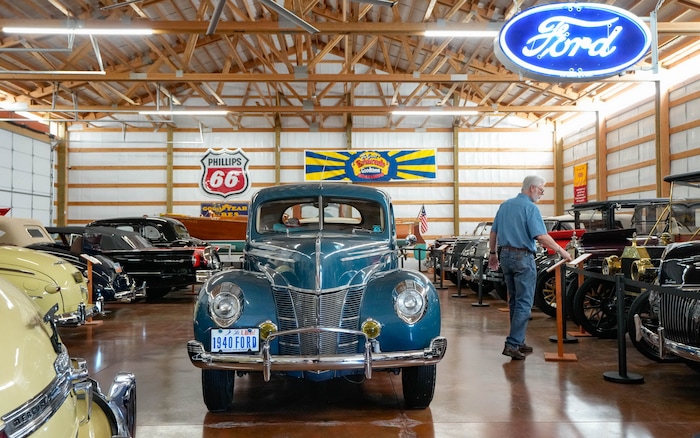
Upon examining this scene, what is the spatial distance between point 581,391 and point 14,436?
400 centimetres

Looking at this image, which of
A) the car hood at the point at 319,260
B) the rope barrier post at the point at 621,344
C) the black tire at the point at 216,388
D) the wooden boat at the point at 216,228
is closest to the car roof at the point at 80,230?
the car hood at the point at 319,260

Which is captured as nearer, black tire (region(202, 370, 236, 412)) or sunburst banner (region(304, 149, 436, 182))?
black tire (region(202, 370, 236, 412))

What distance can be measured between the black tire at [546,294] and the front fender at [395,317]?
4.37 meters

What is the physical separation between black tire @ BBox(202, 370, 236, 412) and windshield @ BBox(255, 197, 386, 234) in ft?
4.50

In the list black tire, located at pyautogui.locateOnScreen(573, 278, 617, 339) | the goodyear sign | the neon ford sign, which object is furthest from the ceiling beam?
the goodyear sign

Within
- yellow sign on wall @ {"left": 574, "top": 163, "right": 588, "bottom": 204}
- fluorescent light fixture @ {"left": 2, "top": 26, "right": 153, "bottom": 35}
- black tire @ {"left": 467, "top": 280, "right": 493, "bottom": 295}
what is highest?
fluorescent light fixture @ {"left": 2, "top": 26, "right": 153, "bottom": 35}

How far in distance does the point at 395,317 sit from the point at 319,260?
2.08 feet

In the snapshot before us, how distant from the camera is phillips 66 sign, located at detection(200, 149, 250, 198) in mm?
21875

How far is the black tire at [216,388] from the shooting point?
11.9 feet

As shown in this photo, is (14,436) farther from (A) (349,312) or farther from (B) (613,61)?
(B) (613,61)

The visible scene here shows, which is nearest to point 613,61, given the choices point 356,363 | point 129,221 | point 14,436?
point 356,363

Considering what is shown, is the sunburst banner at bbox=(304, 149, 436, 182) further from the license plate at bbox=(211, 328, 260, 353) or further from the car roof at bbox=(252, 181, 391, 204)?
the license plate at bbox=(211, 328, 260, 353)

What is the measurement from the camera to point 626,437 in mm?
3229

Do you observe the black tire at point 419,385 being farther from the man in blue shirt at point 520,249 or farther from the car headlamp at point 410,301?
the man in blue shirt at point 520,249
